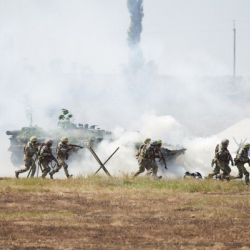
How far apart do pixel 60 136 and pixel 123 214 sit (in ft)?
74.9

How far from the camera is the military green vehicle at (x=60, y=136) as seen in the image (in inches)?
1545

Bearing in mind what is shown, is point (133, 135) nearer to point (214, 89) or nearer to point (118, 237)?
point (118, 237)

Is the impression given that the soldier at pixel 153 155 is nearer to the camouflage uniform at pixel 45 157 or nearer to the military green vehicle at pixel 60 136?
the camouflage uniform at pixel 45 157

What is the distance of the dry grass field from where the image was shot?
13.9 m

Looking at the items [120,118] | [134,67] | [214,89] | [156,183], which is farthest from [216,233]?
[214,89]

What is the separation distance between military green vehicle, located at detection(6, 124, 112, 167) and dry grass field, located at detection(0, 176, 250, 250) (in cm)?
1384

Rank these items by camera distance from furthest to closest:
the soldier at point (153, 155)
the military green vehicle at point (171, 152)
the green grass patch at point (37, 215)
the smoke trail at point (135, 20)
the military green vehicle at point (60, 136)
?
the smoke trail at point (135, 20) → the military green vehicle at point (60, 136) → the military green vehicle at point (171, 152) → the soldier at point (153, 155) → the green grass patch at point (37, 215)

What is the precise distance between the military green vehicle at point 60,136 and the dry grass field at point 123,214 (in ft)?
45.4

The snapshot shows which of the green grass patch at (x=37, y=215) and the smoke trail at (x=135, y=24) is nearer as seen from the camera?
the green grass patch at (x=37, y=215)

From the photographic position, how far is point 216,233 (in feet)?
48.4

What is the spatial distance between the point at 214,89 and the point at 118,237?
98421 mm

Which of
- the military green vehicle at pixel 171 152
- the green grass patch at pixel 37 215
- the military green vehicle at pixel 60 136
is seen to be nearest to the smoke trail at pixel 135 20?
the military green vehicle at pixel 60 136

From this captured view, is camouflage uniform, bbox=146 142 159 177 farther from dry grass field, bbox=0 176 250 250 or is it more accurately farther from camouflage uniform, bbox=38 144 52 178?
camouflage uniform, bbox=38 144 52 178

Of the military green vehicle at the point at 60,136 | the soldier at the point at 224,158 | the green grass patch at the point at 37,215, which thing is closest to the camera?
the green grass patch at the point at 37,215
